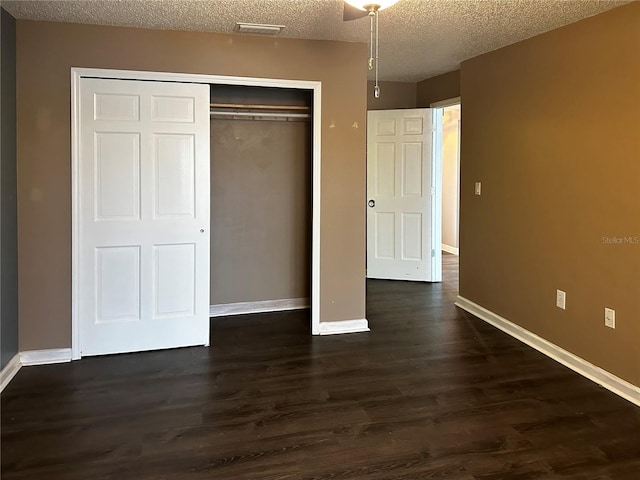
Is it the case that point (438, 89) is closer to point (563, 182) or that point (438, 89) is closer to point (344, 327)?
point (563, 182)

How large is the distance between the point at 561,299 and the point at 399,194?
9.00 feet

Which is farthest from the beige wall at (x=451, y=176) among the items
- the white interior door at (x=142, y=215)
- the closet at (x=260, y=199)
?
the white interior door at (x=142, y=215)

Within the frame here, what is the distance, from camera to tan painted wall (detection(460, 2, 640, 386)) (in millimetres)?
3098

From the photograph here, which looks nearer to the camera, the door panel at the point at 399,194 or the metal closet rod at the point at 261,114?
the metal closet rod at the point at 261,114

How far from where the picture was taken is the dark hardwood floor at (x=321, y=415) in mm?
2359

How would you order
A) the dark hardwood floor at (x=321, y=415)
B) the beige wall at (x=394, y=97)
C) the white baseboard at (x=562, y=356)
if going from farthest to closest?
the beige wall at (x=394, y=97) < the white baseboard at (x=562, y=356) < the dark hardwood floor at (x=321, y=415)

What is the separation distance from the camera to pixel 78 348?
3.66m

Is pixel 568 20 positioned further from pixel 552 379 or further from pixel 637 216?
pixel 552 379

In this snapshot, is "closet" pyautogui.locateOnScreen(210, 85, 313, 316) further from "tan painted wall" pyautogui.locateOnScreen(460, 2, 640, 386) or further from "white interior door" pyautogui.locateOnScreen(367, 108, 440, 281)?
"tan painted wall" pyautogui.locateOnScreen(460, 2, 640, 386)

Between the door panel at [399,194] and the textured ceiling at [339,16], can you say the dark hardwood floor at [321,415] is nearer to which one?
the door panel at [399,194]

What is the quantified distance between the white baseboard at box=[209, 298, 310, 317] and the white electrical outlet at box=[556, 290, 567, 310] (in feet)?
7.47

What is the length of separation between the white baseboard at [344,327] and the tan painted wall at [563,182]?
1.19 m

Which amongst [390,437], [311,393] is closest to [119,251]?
[311,393]

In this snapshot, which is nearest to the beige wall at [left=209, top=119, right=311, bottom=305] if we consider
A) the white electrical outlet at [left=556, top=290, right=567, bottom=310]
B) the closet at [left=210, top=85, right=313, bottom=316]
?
the closet at [left=210, top=85, right=313, bottom=316]
